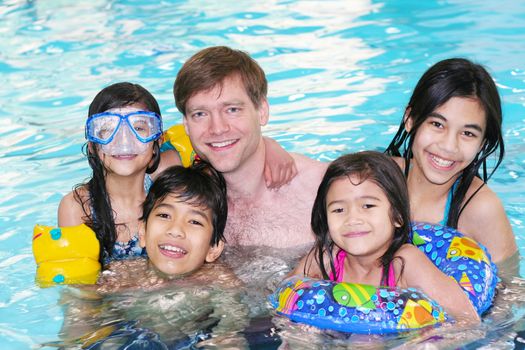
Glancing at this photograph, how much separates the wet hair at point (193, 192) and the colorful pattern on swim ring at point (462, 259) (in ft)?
3.79

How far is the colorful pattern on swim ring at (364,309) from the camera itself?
12.9ft

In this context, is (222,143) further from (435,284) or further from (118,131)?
(435,284)

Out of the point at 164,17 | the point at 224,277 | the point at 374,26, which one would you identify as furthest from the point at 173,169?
the point at 164,17

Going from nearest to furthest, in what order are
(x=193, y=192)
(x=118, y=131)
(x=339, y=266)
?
(x=339, y=266) → (x=193, y=192) → (x=118, y=131)

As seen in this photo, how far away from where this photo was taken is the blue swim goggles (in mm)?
4910

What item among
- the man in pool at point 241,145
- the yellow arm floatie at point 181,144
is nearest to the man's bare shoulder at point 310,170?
the man in pool at point 241,145

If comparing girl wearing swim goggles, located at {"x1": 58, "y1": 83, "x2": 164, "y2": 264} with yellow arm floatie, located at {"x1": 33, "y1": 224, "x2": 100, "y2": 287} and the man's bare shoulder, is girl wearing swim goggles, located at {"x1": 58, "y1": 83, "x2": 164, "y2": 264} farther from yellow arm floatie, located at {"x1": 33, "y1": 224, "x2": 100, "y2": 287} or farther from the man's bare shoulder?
the man's bare shoulder

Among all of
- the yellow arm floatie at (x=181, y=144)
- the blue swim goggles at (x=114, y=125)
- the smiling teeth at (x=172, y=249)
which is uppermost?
the blue swim goggles at (x=114, y=125)

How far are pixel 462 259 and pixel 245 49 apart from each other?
21.3 feet

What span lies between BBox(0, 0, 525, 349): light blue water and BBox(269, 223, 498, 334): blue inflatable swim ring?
234mm

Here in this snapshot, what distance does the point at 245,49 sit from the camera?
1045cm

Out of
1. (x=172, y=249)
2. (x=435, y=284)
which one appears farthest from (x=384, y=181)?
(x=172, y=249)

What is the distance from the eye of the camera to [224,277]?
483 cm

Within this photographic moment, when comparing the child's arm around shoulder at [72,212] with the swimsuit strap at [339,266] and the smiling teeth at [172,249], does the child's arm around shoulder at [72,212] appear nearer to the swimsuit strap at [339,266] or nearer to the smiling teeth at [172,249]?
the smiling teeth at [172,249]
